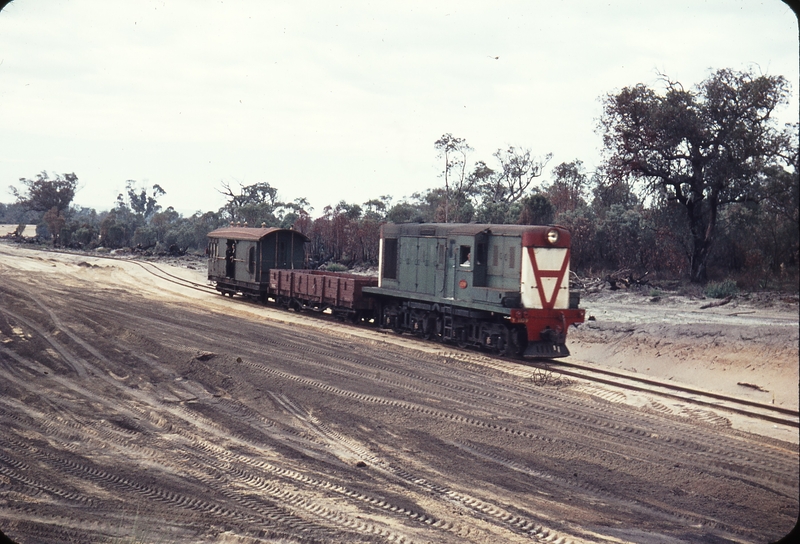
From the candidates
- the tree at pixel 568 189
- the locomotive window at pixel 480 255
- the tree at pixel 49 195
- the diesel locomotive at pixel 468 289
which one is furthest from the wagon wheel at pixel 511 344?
the tree at pixel 49 195

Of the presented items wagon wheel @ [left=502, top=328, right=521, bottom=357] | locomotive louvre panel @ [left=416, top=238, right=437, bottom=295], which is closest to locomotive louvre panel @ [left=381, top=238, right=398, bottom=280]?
locomotive louvre panel @ [left=416, top=238, right=437, bottom=295]

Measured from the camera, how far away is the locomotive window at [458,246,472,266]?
54.9ft

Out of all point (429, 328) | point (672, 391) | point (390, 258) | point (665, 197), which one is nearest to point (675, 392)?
point (672, 391)

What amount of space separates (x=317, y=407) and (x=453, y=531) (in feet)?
16.0

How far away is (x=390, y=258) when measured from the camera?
1997cm

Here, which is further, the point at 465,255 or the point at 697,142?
the point at 465,255

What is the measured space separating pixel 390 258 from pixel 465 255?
148 inches

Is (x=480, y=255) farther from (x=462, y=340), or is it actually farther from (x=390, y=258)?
(x=390, y=258)

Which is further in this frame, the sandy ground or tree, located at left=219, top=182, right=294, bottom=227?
tree, located at left=219, top=182, right=294, bottom=227

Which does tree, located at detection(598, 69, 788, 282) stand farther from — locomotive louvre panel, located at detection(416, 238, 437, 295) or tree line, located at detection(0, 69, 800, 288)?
locomotive louvre panel, located at detection(416, 238, 437, 295)

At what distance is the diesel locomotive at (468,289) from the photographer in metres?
15.1

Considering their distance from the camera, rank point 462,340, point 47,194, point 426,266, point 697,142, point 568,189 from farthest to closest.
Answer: point 47,194
point 568,189
point 426,266
point 462,340
point 697,142

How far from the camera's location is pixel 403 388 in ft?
40.5

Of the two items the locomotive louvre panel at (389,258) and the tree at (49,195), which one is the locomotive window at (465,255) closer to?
the locomotive louvre panel at (389,258)
